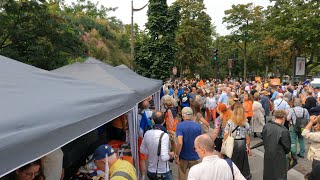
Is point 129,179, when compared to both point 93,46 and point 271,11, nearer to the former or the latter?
point 93,46

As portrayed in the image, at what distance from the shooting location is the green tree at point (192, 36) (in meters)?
46.5

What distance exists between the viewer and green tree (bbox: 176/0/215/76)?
46500mm

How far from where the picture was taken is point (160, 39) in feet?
80.2

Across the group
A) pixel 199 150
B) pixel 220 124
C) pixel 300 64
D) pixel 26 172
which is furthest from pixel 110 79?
pixel 300 64

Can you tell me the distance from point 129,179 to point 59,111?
0.95m

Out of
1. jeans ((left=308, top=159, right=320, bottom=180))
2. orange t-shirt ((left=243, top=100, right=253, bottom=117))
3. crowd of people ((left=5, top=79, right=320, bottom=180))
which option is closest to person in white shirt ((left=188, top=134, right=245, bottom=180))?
crowd of people ((left=5, top=79, right=320, bottom=180))

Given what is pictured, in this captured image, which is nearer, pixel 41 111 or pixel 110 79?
pixel 41 111

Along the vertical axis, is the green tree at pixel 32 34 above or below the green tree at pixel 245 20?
below

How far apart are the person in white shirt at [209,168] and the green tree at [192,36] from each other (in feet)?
138

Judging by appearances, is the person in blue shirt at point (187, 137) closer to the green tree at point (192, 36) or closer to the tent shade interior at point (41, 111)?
the tent shade interior at point (41, 111)

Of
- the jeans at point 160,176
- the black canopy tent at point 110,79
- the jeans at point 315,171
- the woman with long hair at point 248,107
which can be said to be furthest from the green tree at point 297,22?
the jeans at point 160,176

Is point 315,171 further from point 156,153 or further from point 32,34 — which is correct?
point 32,34

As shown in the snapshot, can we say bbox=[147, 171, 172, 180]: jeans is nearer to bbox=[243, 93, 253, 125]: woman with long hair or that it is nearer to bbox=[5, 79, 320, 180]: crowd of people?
bbox=[5, 79, 320, 180]: crowd of people

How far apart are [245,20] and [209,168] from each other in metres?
50.5
